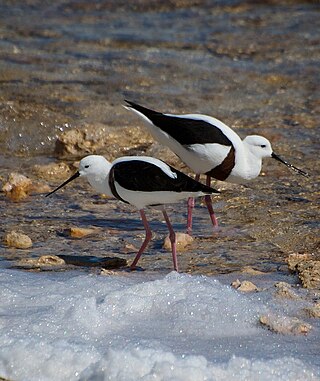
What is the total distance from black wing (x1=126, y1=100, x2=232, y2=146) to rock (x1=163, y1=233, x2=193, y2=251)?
649mm

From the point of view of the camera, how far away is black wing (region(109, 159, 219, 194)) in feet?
18.2

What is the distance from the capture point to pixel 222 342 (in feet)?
15.2

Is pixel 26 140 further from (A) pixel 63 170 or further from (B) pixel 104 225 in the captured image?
(B) pixel 104 225

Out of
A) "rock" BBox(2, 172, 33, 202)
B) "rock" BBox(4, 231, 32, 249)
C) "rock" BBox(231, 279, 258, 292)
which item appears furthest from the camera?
"rock" BBox(2, 172, 33, 202)

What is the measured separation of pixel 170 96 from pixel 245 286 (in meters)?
4.44

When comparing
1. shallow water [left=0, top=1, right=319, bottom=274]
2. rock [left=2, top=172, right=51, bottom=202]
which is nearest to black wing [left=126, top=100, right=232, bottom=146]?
shallow water [left=0, top=1, right=319, bottom=274]

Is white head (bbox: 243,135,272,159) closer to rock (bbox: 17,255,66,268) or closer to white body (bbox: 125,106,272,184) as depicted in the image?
white body (bbox: 125,106,272,184)

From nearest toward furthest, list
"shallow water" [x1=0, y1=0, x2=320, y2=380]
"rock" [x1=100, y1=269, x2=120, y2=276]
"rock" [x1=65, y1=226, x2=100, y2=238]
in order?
"shallow water" [x1=0, y1=0, x2=320, y2=380] < "rock" [x1=100, y1=269, x2=120, y2=276] < "rock" [x1=65, y1=226, x2=100, y2=238]

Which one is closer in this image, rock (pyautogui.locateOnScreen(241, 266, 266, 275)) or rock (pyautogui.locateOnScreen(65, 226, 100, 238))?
rock (pyautogui.locateOnScreen(241, 266, 266, 275))

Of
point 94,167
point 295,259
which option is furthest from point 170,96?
point 295,259

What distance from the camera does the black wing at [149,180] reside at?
554 cm

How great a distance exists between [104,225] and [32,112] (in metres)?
2.42

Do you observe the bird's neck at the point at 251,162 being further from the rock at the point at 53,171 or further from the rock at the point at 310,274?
the rock at the point at 53,171

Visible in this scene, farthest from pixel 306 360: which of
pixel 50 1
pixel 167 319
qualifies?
pixel 50 1
